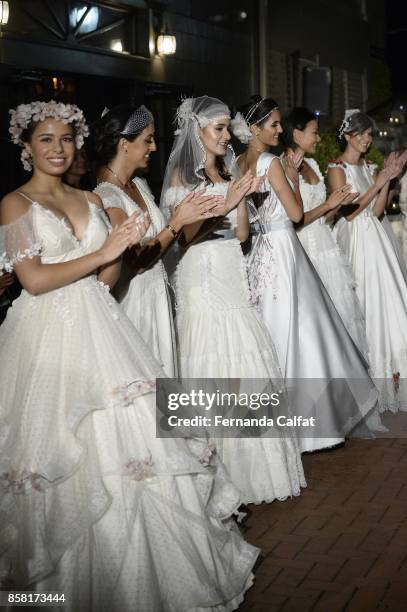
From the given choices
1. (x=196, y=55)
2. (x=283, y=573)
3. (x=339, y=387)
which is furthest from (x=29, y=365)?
(x=196, y=55)

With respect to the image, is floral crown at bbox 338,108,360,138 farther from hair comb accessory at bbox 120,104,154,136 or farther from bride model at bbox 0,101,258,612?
bride model at bbox 0,101,258,612

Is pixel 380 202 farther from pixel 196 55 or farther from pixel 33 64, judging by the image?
pixel 196 55

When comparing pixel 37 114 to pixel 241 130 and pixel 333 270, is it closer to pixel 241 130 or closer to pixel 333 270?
pixel 241 130

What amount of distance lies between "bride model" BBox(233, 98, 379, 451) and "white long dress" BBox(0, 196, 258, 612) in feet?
6.86

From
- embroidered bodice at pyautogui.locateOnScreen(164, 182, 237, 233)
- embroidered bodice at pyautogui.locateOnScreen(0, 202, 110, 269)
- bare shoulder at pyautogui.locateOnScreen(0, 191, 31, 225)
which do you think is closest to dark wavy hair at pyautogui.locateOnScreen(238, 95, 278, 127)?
embroidered bodice at pyautogui.locateOnScreen(164, 182, 237, 233)

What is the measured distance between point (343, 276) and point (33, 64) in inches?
141

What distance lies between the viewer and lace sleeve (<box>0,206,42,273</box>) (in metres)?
3.35

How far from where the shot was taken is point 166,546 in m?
3.16

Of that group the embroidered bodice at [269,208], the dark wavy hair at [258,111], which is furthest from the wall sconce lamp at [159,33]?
the embroidered bodice at [269,208]

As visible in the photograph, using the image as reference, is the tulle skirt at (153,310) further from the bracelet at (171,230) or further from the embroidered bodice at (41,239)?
the embroidered bodice at (41,239)

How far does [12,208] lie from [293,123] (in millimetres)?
3469

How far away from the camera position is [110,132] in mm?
4477

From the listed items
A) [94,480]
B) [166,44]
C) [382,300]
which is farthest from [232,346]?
[166,44]

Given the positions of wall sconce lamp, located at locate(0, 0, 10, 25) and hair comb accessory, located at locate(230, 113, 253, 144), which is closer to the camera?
hair comb accessory, located at locate(230, 113, 253, 144)
